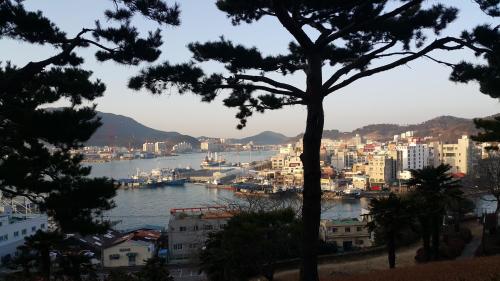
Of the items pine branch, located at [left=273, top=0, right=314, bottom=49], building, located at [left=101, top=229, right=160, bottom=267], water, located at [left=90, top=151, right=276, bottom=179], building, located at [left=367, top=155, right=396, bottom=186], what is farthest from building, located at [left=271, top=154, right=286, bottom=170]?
pine branch, located at [left=273, top=0, right=314, bottom=49]

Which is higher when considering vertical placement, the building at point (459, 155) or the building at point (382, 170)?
the building at point (459, 155)

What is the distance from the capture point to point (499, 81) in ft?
9.16

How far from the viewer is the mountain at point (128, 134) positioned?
71.4 meters

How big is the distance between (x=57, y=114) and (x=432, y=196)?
165 inches

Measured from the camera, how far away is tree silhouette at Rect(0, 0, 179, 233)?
2.83 metres

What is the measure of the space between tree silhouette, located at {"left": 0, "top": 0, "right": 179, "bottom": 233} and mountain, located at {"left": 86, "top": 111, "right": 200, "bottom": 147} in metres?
64.6

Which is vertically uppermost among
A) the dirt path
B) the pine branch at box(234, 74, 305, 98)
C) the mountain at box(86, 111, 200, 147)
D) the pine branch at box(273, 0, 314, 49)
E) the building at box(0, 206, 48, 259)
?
the mountain at box(86, 111, 200, 147)

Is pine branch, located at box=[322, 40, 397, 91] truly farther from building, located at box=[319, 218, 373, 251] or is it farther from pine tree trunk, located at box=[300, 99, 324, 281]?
building, located at box=[319, 218, 373, 251]

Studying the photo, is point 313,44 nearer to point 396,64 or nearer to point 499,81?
point 396,64

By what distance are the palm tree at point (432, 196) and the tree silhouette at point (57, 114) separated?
365 cm

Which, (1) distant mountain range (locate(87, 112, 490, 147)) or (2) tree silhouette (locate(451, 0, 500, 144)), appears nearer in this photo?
(2) tree silhouette (locate(451, 0, 500, 144))

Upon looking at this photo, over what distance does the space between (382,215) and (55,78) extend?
154 inches

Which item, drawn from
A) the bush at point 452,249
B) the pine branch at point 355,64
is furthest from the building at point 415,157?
the pine branch at point 355,64

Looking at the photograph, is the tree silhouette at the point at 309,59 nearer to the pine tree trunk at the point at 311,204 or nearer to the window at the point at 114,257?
the pine tree trunk at the point at 311,204
